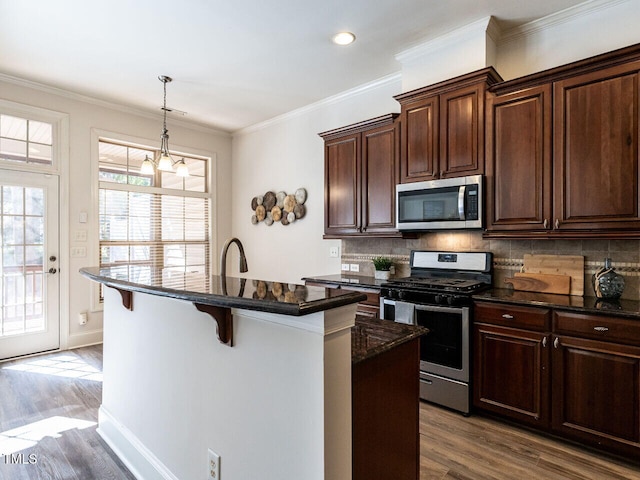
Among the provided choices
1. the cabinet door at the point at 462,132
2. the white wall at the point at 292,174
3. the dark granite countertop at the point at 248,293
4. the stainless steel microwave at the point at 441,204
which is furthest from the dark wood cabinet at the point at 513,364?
the white wall at the point at 292,174

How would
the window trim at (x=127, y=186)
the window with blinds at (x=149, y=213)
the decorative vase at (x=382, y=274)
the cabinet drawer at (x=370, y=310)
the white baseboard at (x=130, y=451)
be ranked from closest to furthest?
the white baseboard at (x=130, y=451), the cabinet drawer at (x=370, y=310), the decorative vase at (x=382, y=274), the window trim at (x=127, y=186), the window with blinds at (x=149, y=213)

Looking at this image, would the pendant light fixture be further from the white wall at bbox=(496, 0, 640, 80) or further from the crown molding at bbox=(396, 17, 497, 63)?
the white wall at bbox=(496, 0, 640, 80)

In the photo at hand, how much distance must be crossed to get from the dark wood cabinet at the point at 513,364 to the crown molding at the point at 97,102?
14.5 ft

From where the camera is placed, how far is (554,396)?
2234 millimetres

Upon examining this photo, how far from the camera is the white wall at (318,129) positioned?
99.4 inches

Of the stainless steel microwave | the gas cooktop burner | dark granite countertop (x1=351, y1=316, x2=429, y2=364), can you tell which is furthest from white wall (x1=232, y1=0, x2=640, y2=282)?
dark granite countertop (x1=351, y1=316, x2=429, y2=364)

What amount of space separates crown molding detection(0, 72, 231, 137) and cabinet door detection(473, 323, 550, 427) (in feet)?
14.6

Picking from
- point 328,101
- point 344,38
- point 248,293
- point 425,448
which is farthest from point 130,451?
point 328,101

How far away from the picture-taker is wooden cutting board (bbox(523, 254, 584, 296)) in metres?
2.52

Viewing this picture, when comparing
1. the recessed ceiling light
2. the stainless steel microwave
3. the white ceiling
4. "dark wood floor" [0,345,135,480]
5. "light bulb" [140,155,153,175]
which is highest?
the white ceiling

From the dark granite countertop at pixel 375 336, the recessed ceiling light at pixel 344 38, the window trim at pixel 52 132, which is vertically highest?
the recessed ceiling light at pixel 344 38

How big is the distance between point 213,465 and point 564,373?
2.04m

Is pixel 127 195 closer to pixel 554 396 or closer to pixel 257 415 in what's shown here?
pixel 257 415

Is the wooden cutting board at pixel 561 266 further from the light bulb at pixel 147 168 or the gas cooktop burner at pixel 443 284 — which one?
the light bulb at pixel 147 168
